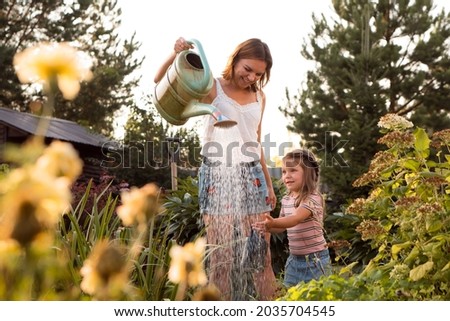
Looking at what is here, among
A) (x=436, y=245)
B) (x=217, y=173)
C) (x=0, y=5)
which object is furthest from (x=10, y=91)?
(x=436, y=245)

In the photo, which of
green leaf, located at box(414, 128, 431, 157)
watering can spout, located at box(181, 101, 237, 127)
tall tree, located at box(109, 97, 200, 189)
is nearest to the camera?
green leaf, located at box(414, 128, 431, 157)

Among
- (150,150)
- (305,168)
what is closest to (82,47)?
(150,150)

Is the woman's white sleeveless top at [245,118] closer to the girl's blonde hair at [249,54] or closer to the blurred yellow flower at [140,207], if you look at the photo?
the girl's blonde hair at [249,54]

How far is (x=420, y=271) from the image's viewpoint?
1666 millimetres

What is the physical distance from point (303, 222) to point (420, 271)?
1.30 m

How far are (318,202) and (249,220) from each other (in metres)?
0.37

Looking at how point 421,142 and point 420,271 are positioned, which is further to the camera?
point 421,142

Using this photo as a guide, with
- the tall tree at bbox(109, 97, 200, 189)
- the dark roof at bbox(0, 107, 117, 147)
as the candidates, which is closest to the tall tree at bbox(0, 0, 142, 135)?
the dark roof at bbox(0, 107, 117, 147)

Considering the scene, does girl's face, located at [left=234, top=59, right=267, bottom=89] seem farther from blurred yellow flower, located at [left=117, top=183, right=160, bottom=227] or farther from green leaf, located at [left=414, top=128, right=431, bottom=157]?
blurred yellow flower, located at [left=117, top=183, right=160, bottom=227]

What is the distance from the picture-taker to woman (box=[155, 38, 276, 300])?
2.74m

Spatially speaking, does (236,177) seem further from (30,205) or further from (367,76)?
(367,76)

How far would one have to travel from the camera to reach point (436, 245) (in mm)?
1744

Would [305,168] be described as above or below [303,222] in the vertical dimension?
above

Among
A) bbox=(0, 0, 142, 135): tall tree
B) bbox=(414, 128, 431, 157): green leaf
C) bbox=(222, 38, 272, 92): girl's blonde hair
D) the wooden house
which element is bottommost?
bbox=(414, 128, 431, 157): green leaf
